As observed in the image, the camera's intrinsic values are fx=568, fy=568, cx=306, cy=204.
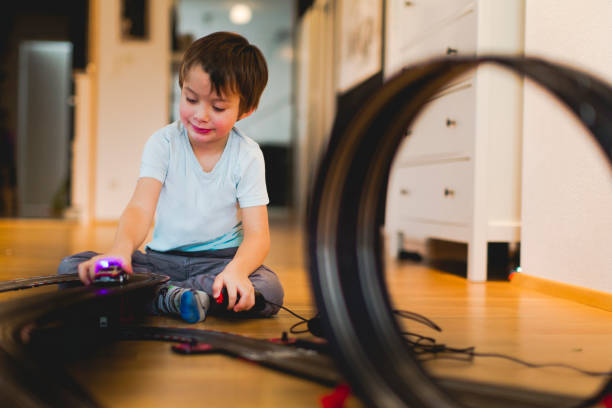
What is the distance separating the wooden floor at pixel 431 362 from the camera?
0.60m

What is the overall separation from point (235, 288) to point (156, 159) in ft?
1.03

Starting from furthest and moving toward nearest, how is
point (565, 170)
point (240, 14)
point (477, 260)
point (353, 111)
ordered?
1. point (240, 14)
2. point (477, 260)
3. point (565, 170)
4. point (353, 111)

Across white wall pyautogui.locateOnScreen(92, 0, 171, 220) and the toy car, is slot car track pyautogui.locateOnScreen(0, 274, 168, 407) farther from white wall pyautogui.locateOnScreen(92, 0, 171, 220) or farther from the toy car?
white wall pyautogui.locateOnScreen(92, 0, 171, 220)

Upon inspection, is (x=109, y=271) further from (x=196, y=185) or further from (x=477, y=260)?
(x=477, y=260)

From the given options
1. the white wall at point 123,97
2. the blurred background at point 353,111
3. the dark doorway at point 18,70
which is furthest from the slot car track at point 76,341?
the dark doorway at point 18,70

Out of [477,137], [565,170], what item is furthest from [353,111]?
[477,137]

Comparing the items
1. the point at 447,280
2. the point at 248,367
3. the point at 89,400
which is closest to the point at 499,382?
the point at 248,367

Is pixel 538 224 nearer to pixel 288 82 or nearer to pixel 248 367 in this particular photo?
pixel 248 367

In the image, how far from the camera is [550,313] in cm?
112

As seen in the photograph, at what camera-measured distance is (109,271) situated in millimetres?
827

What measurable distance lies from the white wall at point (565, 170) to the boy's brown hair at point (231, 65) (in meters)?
0.58

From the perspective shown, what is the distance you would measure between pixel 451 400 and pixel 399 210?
1667 mm

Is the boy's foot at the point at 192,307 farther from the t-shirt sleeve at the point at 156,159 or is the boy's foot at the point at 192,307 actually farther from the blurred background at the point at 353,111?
the blurred background at the point at 353,111

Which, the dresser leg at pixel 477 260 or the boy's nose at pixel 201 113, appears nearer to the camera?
the boy's nose at pixel 201 113
